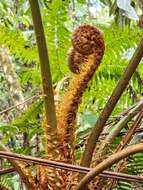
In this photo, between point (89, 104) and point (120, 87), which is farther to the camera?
point (89, 104)

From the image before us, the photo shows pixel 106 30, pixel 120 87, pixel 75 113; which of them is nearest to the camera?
pixel 120 87

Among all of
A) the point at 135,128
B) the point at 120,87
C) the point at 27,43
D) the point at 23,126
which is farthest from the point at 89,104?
the point at 120,87

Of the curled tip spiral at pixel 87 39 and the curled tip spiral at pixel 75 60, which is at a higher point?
the curled tip spiral at pixel 87 39

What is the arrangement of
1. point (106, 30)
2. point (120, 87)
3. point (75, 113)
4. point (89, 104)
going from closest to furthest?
point (120, 87), point (75, 113), point (106, 30), point (89, 104)

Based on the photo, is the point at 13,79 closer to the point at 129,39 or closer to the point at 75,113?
the point at 129,39

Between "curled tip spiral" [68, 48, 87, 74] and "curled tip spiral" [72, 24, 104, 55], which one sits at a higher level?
"curled tip spiral" [72, 24, 104, 55]
